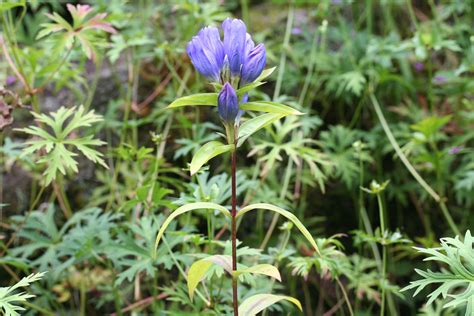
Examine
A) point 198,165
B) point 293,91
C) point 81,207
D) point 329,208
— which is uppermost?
point 198,165

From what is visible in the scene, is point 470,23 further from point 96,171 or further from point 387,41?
point 96,171

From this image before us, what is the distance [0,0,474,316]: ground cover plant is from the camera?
1728mm

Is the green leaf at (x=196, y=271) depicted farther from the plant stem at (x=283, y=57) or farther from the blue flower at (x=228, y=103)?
the plant stem at (x=283, y=57)

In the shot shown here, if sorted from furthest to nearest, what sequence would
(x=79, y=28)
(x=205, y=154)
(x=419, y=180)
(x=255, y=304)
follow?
(x=419, y=180), (x=79, y=28), (x=255, y=304), (x=205, y=154)

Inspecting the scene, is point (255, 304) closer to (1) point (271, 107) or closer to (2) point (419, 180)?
(1) point (271, 107)

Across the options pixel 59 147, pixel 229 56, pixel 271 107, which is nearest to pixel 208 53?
pixel 229 56

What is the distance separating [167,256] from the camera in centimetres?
155

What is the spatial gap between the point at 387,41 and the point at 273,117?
1.43 meters

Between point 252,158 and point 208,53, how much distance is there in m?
1.27

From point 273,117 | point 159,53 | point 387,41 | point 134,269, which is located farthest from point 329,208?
point 273,117

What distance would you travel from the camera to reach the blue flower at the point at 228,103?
42.4 inches

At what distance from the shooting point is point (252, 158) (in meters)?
2.37

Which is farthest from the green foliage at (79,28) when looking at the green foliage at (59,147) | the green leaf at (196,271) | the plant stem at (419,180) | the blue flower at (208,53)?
the plant stem at (419,180)

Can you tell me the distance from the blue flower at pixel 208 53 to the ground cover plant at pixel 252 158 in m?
0.45
